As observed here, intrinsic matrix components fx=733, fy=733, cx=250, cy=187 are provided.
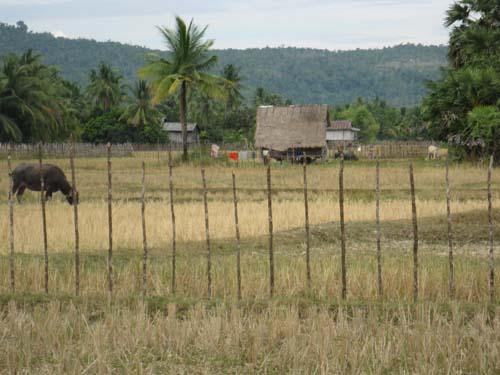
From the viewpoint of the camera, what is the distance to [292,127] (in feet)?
116

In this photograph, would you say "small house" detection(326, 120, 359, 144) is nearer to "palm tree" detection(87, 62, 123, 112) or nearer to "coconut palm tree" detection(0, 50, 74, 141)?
"palm tree" detection(87, 62, 123, 112)

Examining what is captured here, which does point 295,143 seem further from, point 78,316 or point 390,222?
point 78,316

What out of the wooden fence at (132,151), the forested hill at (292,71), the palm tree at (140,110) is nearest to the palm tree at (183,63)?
the wooden fence at (132,151)

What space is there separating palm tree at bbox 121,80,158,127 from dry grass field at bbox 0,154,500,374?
108 feet

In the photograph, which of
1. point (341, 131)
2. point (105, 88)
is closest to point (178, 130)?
point (105, 88)

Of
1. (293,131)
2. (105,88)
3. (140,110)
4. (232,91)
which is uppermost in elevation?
(105,88)

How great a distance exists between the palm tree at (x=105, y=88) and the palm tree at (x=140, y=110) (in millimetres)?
5024

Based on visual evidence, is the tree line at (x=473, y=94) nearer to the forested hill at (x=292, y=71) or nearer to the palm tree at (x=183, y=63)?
the palm tree at (x=183, y=63)

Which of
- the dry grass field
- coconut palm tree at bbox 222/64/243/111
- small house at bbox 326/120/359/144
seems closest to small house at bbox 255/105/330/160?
the dry grass field

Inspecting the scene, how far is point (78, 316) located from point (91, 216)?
661 centimetres

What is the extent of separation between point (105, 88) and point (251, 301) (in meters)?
50.8

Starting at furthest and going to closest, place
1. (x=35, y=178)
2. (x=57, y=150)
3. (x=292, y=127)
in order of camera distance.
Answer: (x=57, y=150) → (x=292, y=127) → (x=35, y=178)

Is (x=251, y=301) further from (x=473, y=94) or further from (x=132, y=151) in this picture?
(x=132, y=151)

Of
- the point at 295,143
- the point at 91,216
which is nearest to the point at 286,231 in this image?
the point at 91,216
